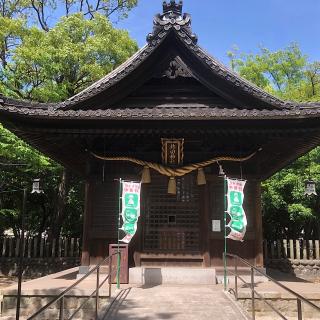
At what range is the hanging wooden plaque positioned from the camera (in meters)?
10.7

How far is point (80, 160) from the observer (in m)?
13.1

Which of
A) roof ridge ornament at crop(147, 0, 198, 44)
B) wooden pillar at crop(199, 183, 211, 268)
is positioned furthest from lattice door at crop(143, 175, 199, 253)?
roof ridge ornament at crop(147, 0, 198, 44)

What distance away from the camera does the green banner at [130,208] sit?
9859mm

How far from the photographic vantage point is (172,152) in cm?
1070

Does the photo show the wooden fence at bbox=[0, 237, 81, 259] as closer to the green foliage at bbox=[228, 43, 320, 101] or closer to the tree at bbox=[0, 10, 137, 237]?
the tree at bbox=[0, 10, 137, 237]

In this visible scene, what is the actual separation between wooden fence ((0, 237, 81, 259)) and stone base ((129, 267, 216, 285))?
990cm

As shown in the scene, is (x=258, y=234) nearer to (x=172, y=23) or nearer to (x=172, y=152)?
(x=172, y=152)

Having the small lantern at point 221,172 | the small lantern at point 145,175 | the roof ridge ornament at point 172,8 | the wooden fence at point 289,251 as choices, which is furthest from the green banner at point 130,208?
the wooden fence at point 289,251

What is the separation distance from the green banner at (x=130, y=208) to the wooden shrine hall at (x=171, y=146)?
0.82 metres

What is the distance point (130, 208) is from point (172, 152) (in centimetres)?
200

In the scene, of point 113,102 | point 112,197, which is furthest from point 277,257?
point 113,102

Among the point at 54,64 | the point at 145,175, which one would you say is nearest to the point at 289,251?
the point at 145,175

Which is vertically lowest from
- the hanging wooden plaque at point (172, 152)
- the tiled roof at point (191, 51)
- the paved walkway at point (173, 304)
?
the paved walkway at point (173, 304)

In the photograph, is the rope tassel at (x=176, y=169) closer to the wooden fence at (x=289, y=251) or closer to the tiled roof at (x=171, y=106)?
the tiled roof at (x=171, y=106)
